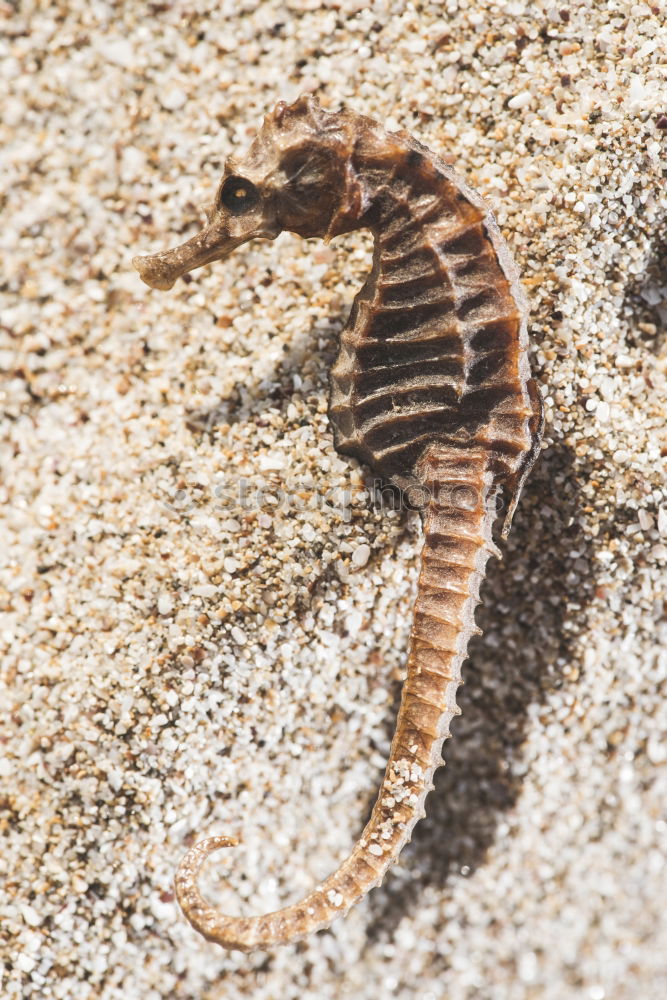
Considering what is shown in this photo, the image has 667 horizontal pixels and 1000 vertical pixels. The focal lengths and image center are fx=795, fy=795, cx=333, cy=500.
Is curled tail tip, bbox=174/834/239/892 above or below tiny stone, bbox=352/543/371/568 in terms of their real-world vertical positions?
below

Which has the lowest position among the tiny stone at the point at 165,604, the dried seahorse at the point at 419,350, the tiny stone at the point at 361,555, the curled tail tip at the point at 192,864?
the curled tail tip at the point at 192,864

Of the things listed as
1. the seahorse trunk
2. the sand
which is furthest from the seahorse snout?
the seahorse trunk

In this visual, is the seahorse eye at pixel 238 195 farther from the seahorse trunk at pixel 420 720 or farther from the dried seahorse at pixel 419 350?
the seahorse trunk at pixel 420 720

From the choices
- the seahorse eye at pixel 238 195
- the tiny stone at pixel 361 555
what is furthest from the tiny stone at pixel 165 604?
the seahorse eye at pixel 238 195

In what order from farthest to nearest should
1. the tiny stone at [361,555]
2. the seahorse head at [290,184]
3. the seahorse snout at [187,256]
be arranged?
1. the tiny stone at [361,555]
2. the seahorse snout at [187,256]
3. the seahorse head at [290,184]

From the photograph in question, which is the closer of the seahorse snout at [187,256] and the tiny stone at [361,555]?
the seahorse snout at [187,256]

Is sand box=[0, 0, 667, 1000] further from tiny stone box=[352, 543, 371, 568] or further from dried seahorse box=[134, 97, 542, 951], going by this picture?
dried seahorse box=[134, 97, 542, 951]

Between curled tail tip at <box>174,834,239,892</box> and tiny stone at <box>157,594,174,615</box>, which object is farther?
tiny stone at <box>157,594,174,615</box>
